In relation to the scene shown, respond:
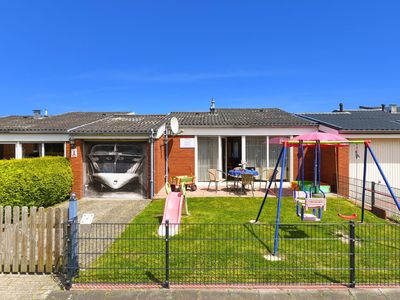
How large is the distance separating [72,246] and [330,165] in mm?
12681

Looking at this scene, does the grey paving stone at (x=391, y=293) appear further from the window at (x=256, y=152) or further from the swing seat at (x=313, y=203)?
the window at (x=256, y=152)

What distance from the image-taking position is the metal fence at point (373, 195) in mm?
9820

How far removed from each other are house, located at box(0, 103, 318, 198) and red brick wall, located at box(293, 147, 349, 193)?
0.84 m

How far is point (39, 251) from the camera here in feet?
17.5

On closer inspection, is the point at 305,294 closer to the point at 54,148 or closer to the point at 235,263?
the point at 235,263

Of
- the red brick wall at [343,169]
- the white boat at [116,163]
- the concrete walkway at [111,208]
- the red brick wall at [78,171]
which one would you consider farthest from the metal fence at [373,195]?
the red brick wall at [78,171]

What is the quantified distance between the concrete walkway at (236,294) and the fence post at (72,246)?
285 millimetres

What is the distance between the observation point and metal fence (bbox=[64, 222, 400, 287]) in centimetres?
493

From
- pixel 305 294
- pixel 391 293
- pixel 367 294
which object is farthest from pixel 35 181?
pixel 391 293

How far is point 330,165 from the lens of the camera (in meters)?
14.2

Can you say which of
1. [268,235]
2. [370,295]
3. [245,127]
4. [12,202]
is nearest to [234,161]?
[245,127]

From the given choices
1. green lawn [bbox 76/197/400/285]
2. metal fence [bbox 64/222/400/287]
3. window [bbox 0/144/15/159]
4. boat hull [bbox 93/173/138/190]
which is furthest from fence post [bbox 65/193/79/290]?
window [bbox 0/144/15/159]

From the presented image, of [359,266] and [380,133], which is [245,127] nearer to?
[380,133]

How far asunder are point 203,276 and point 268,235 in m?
2.75
